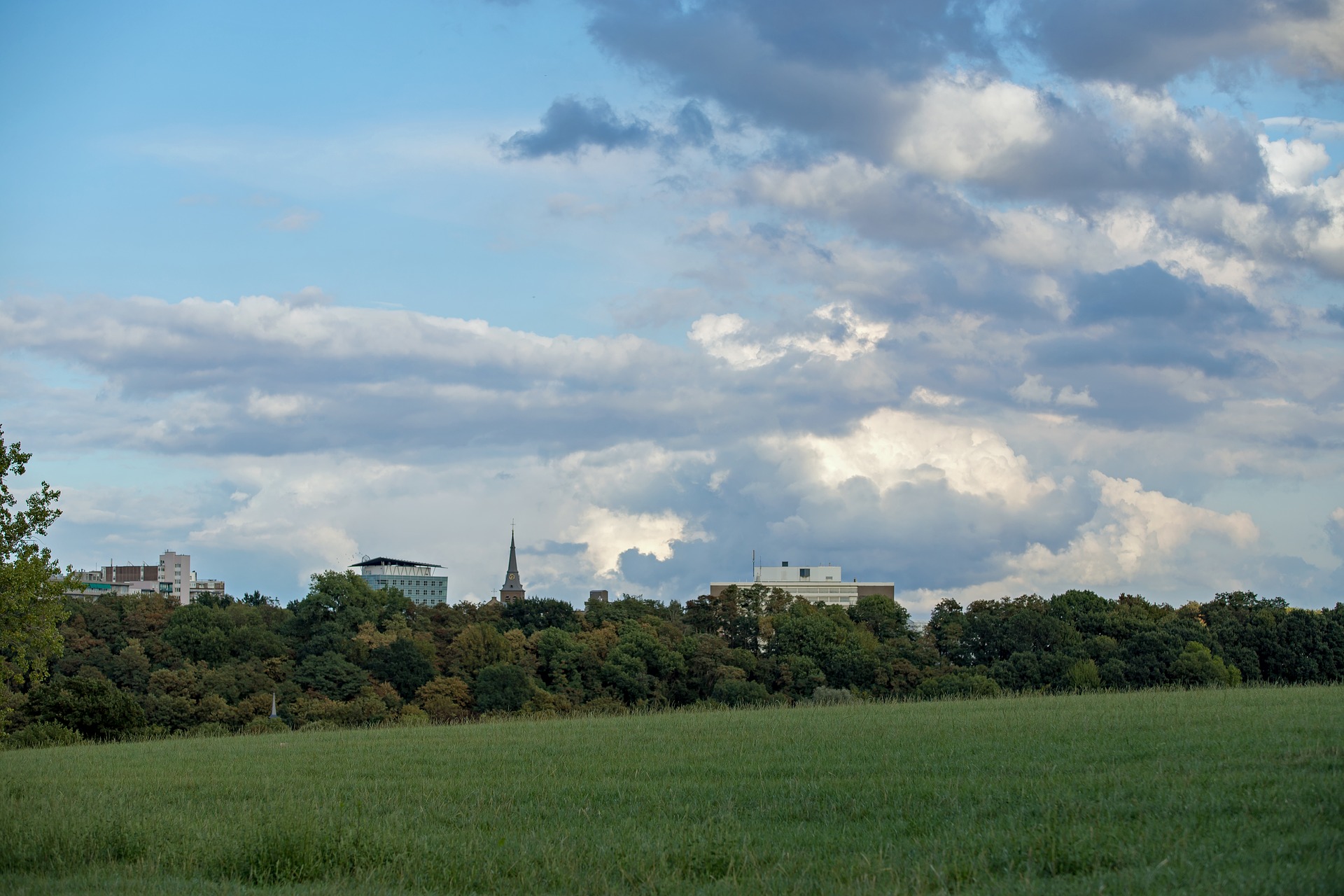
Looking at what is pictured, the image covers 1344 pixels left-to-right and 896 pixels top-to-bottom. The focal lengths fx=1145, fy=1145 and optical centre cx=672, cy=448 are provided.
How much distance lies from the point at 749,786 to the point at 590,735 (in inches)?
549

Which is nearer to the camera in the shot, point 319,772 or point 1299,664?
point 319,772

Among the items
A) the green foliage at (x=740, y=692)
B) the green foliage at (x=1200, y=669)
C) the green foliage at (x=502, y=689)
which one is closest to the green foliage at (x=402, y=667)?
the green foliage at (x=502, y=689)

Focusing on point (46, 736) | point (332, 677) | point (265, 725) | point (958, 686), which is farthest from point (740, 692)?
point (46, 736)

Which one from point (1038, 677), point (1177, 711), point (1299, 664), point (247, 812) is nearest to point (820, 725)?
point (1177, 711)

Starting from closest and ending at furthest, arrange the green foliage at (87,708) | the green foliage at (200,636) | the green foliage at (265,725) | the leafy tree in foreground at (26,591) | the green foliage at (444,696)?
the leafy tree in foreground at (26,591) < the green foliage at (87,708) < the green foliage at (265,725) < the green foliage at (444,696) < the green foliage at (200,636)

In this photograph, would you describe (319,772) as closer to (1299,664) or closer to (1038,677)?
(1038,677)

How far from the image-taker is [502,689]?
7406 centimetres

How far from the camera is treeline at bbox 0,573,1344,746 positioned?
234 feet

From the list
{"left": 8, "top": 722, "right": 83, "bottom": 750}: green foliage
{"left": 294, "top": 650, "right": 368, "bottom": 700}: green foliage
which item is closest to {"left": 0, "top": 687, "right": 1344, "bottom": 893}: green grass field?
{"left": 8, "top": 722, "right": 83, "bottom": 750}: green foliage

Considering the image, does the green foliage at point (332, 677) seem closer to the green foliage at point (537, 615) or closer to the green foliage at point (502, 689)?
the green foliage at point (502, 689)

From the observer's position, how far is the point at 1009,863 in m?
12.6

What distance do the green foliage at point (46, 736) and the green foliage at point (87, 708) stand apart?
193 centimetres

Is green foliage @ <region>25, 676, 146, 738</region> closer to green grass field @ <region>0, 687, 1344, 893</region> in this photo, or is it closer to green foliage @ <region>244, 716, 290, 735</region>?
green foliage @ <region>244, 716, 290, 735</region>

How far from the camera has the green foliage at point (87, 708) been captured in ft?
167
